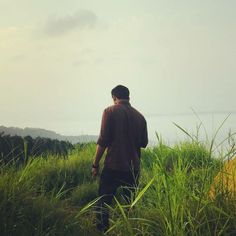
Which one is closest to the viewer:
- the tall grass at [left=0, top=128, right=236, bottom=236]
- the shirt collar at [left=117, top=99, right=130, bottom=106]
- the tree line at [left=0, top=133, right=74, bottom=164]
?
the tall grass at [left=0, top=128, right=236, bottom=236]

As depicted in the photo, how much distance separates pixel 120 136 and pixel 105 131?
0.69 feet

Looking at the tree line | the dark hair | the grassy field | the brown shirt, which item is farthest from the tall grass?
the tree line

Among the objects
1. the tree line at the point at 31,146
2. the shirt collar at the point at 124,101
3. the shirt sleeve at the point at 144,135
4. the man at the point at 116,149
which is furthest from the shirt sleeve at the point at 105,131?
the tree line at the point at 31,146

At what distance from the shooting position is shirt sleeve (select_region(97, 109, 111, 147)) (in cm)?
677

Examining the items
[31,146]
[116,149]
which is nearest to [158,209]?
[116,149]

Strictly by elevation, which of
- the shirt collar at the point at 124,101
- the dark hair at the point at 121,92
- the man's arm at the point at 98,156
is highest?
the dark hair at the point at 121,92

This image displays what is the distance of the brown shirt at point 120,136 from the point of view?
22.3 ft

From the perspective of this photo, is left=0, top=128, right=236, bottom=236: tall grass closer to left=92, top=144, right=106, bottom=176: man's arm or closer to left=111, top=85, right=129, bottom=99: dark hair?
left=92, top=144, right=106, bottom=176: man's arm

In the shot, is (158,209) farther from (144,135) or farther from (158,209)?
(144,135)

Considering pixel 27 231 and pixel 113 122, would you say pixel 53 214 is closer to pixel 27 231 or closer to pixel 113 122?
pixel 27 231

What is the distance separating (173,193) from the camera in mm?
4973

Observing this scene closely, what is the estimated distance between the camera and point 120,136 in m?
6.84

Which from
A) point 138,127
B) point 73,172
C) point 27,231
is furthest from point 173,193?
point 73,172

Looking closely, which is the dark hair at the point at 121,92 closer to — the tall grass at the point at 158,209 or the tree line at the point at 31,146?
the tall grass at the point at 158,209
